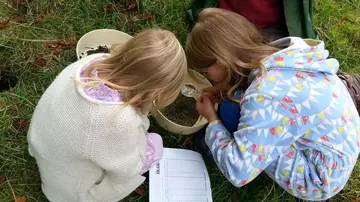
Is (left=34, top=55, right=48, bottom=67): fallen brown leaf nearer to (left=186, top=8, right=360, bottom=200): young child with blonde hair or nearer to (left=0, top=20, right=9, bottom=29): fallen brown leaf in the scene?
(left=0, top=20, right=9, bottom=29): fallen brown leaf

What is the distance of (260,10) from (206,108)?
0.88 meters

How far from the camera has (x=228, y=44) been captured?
203 centimetres

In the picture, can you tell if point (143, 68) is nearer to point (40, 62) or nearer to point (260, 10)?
point (40, 62)

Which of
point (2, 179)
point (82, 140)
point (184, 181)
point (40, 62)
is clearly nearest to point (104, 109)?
point (82, 140)

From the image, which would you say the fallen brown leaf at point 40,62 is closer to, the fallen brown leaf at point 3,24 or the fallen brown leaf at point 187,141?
the fallen brown leaf at point 3,24

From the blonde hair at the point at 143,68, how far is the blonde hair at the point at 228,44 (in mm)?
269

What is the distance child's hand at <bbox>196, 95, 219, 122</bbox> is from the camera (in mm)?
2293

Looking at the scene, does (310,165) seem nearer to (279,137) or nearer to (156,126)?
(279,137)

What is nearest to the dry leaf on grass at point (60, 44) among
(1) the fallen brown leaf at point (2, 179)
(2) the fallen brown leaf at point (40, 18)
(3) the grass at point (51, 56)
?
(3) the grass at point (51, 56)

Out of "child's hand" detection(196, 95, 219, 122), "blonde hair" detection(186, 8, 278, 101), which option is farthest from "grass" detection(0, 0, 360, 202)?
"blonde hair" detection(186, 8, 278, 101)

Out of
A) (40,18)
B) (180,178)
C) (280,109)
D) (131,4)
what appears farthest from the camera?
(131,4)

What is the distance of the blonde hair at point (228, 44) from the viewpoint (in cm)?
203

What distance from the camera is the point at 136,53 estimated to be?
1.74 m

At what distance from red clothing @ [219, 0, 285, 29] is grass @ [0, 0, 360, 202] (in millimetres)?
412
